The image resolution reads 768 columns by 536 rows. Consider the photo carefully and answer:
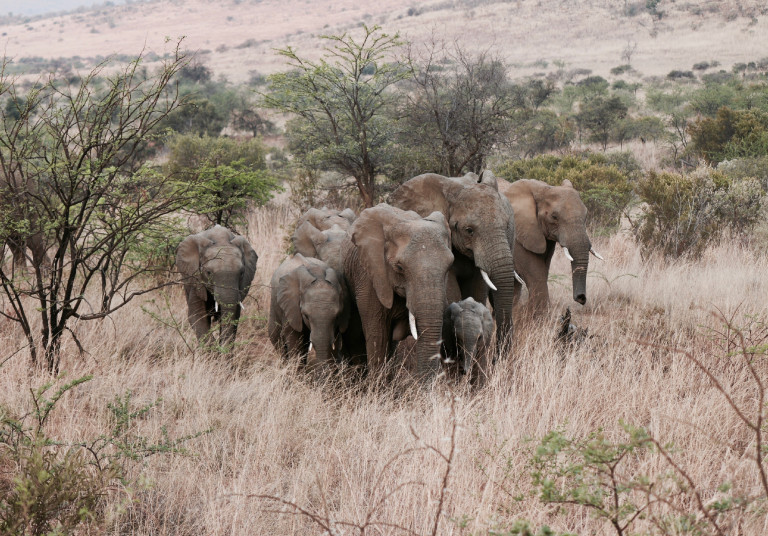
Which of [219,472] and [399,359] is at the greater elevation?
[219,472]

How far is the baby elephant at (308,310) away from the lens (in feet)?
20.4

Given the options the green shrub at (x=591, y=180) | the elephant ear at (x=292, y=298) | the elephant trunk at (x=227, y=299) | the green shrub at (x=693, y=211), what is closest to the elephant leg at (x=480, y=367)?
the elephant ear at (x=292, y=298)

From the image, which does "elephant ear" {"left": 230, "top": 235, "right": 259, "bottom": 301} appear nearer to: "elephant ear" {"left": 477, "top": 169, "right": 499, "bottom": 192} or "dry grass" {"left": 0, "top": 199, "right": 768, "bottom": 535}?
"dry grass" {"left": 0, "top": 199, "right": 768, "bottom": 535}

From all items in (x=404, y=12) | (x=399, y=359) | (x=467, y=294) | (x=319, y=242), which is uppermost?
(x=404, y=12)

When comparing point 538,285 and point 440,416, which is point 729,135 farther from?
point 440,416

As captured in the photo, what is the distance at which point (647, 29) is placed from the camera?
6588 centimetres

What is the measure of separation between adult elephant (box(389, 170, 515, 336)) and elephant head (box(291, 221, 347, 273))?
2.49 feet

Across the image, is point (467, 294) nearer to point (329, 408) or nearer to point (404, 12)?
point (329, 408)

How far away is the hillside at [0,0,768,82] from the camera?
5706cm

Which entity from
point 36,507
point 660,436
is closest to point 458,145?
point 660,436

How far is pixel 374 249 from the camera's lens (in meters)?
5.96

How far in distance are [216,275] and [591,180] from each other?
1029 cm

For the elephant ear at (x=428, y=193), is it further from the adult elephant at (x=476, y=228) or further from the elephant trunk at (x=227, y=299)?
the elephant trunk at (x=227, y=299)

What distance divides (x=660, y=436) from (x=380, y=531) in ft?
6.78
